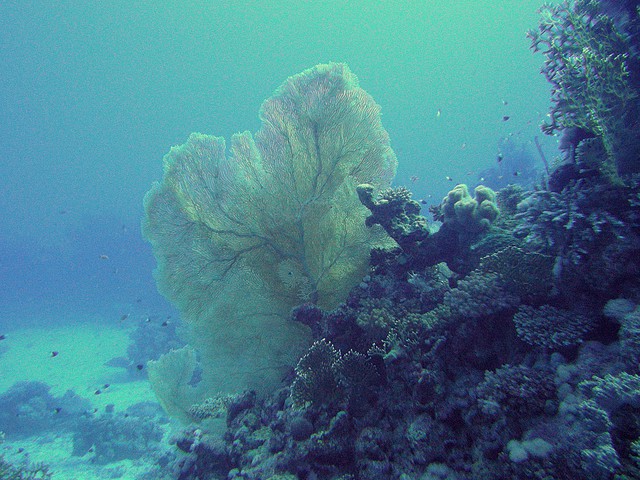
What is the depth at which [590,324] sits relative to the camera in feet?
10.8

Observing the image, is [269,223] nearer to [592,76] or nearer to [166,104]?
[592,76]

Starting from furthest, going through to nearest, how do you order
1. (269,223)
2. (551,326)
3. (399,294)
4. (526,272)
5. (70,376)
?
(70,376) < (269,223) < (399,294) < (526,272) < (551,326)

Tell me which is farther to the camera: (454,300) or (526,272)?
(454,300)

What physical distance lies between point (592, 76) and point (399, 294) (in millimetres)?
4082

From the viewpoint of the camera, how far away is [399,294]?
5.17m

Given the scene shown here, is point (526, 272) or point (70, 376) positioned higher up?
point (70, 376)

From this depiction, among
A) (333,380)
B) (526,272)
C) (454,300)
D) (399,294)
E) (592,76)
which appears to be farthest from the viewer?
(399,294)

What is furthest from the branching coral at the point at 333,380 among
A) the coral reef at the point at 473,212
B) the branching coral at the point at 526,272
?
the coral reef at the point at 473,212

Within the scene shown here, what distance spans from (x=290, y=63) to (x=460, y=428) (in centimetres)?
8729

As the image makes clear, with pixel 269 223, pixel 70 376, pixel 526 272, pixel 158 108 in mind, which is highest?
pixel 158 108

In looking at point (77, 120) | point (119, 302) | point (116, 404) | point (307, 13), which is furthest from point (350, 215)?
point (77, 120)

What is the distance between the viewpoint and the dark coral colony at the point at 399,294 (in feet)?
9.62

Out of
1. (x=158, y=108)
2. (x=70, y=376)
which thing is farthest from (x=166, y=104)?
(x=70, y=376)

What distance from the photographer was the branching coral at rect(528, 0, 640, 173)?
4.17 metres
